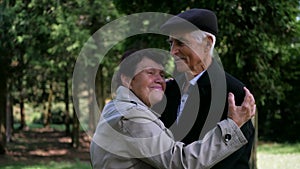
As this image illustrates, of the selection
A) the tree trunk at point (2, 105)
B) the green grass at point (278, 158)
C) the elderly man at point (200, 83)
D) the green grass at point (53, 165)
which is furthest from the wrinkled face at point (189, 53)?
the tree trunk at point (2, 105)

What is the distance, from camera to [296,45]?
9.80 meters

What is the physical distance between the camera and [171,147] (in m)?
2.17

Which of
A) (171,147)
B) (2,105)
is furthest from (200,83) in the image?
(2,105)

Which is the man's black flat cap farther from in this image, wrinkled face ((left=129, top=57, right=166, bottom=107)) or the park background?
the park background

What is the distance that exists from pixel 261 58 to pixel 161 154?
695 cm

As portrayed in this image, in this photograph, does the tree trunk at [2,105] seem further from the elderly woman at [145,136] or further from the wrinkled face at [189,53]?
the elderly woman at [145,136]

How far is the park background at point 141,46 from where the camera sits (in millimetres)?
8367

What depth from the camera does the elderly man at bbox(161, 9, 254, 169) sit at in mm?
2447

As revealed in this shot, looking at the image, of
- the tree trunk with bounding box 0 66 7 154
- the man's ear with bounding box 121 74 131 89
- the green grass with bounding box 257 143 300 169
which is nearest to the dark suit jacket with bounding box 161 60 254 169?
the man's ear with bounding box 121 74 131 89

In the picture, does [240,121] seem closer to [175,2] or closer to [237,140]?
[237,140]

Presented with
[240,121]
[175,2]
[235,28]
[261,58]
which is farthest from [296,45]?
[240,121]

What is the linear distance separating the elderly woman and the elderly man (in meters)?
0.13

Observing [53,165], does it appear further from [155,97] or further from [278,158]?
[155,97]

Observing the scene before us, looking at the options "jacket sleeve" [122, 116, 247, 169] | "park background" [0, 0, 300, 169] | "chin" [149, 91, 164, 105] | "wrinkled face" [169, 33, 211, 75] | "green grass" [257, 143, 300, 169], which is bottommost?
"green grass" [257, 143, 300, 169]
